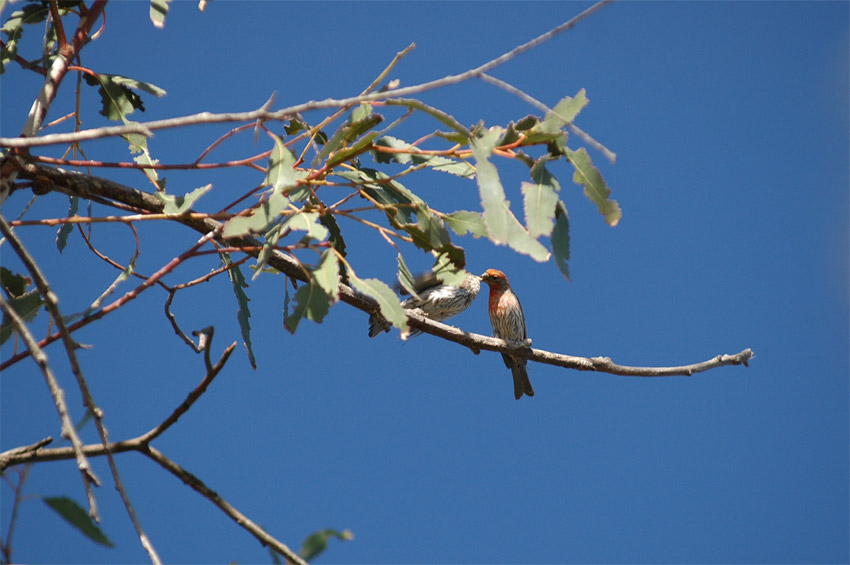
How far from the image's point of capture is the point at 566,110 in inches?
90.1

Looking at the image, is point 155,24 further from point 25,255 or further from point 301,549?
point 301,549

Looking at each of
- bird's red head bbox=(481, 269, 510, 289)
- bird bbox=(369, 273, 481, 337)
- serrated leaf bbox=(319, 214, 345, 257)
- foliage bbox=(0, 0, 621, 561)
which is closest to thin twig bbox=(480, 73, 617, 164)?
foliage bbox=(0, 0, 621, 561)

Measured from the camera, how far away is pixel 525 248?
2.18 metres

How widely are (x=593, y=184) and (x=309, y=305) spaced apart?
0.92 m

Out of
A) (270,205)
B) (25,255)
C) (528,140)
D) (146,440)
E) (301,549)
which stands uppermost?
(528,140)

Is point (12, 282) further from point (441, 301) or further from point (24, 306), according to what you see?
point (441, 301)

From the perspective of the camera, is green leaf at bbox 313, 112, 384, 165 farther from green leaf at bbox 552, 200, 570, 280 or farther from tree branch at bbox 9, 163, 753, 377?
green leaf at bbox 552, 200, 570, 280

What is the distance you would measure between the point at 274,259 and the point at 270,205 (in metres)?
0.64

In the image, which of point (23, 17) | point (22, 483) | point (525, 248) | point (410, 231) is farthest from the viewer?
point (23, 17)

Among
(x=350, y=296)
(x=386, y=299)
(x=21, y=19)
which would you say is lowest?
(x=386, y=299)

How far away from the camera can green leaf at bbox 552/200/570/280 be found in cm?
225

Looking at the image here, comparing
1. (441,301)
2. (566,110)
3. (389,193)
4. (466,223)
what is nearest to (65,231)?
(389,193)

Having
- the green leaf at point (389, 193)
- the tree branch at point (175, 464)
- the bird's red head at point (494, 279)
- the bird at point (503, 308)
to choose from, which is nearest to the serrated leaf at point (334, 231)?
the green leaf at point (389, 193)

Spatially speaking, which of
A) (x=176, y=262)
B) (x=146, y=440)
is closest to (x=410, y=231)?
(x=176, y=262)
